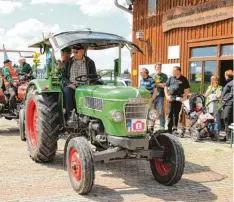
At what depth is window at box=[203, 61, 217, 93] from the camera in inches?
413

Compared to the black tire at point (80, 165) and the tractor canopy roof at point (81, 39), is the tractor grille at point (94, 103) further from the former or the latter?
the tractor canopy roof at point (81, 39)

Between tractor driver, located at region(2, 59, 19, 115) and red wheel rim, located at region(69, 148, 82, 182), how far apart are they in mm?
4863

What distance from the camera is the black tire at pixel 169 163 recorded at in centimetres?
540

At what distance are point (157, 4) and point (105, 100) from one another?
7938mm

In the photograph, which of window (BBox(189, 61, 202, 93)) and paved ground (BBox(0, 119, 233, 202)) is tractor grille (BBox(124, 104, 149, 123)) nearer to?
paved ground (BBox(0, 119, 233, 202))

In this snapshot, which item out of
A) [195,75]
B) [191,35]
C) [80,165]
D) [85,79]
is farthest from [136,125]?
[191,35]

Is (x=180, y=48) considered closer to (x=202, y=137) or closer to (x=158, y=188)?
(x=202, y=137)

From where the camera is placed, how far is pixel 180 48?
457 inches

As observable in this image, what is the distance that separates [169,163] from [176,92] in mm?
4236

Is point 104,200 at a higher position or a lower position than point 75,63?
lower

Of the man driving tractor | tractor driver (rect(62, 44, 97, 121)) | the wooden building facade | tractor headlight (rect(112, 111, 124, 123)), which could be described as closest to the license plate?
tractor headlight (rect(112, 111, 124, 123))

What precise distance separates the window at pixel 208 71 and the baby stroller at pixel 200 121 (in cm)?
139

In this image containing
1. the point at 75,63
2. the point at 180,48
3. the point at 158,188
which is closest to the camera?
the point at 158,188

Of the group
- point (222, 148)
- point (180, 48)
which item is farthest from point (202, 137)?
point (180, 48)
